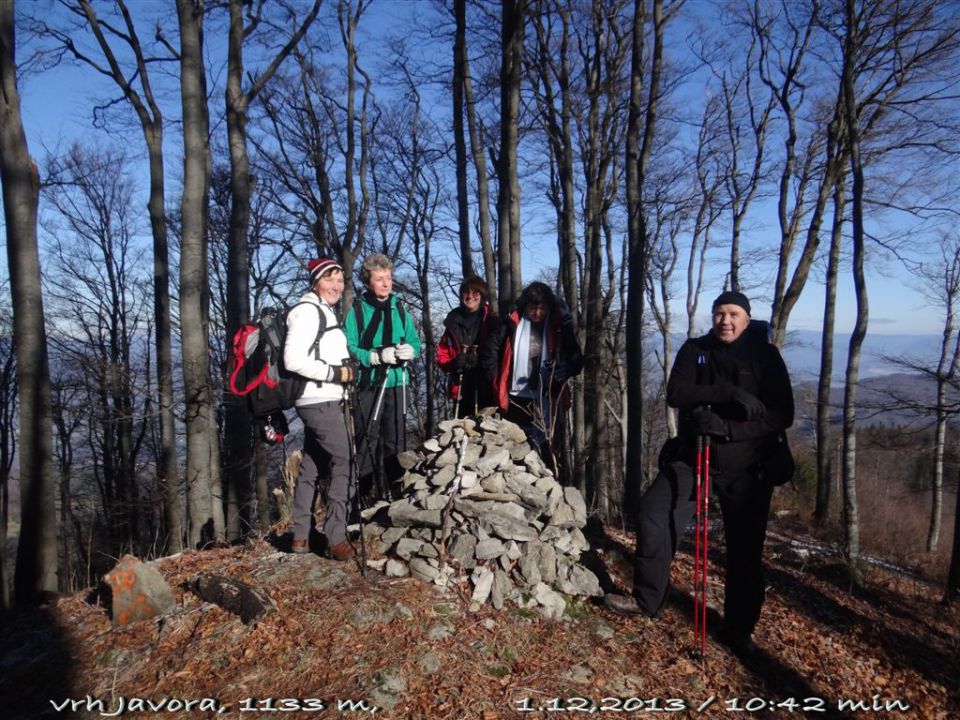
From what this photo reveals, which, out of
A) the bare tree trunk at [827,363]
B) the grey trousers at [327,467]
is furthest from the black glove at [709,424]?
the bare tree trunk at [827,363]

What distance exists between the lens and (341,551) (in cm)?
445

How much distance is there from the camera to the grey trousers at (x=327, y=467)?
4.37 meters

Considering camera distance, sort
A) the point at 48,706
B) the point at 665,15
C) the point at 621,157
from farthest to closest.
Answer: the point at 621,157, the point at 665,15, the point at 48,706

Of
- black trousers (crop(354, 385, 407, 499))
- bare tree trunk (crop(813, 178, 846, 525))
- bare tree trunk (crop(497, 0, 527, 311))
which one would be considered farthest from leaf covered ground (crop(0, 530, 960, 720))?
bare tree trunk (crop(813, 178, 846, 525))

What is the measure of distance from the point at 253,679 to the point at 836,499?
16380mm

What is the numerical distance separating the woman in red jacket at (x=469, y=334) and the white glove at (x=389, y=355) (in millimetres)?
850

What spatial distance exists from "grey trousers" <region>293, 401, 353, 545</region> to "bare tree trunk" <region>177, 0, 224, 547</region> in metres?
3.55

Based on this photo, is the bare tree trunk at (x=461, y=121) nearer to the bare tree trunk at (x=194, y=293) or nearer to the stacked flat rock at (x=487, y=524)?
the bare tree trunk at (x=194, y=293)

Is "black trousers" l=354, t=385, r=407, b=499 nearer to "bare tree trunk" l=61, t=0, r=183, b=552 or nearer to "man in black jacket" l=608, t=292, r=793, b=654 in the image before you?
"man in black jacket" l=608, t=292, r=793, b=654

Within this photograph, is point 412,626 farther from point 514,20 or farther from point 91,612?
point 514,20

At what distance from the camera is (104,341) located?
20875 mm

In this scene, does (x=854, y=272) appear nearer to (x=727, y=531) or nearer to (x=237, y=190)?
(x=727, y=531)

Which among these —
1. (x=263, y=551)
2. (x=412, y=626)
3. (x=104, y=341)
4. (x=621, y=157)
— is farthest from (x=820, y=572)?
(x=104, y=341)

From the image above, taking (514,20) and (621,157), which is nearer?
(514,20)
